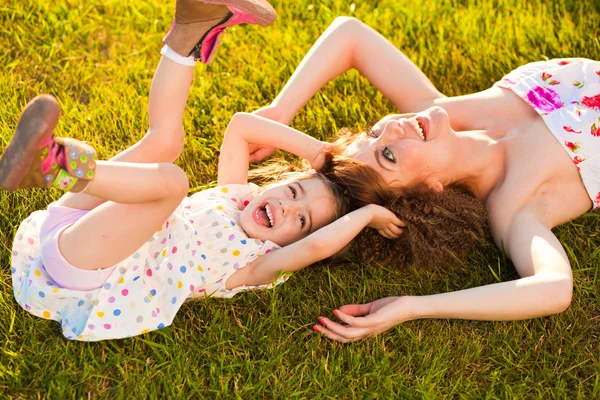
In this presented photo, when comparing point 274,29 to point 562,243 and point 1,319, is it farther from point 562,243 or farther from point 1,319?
point 1,319

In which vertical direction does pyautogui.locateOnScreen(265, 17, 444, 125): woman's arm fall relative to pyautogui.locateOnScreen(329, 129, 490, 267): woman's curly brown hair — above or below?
above

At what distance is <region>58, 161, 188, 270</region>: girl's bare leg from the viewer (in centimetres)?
256

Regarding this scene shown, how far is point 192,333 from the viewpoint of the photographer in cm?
292

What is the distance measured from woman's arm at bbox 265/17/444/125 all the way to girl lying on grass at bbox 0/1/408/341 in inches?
13.4

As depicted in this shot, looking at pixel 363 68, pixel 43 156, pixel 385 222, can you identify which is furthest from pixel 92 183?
pixel 363 68

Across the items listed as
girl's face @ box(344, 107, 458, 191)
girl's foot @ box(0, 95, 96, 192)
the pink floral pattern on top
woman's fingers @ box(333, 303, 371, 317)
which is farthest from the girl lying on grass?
the pink floral pattern on top

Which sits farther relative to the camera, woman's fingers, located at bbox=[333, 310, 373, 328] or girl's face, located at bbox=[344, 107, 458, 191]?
girl's face, located at bbox=[344, 107, 458, 191]

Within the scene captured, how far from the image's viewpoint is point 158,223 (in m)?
2.72

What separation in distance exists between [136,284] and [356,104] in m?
1.84

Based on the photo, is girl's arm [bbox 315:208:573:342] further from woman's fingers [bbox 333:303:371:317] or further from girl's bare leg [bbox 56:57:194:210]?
girl's bare leg [bbox 56:57:194:210]

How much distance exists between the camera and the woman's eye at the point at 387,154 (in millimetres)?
3234

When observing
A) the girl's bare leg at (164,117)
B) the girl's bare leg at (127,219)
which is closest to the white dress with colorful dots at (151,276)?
the girl's bare leg at (127,219)

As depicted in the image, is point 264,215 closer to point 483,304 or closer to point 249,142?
point 249,142

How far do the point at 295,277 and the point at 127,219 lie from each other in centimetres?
86
